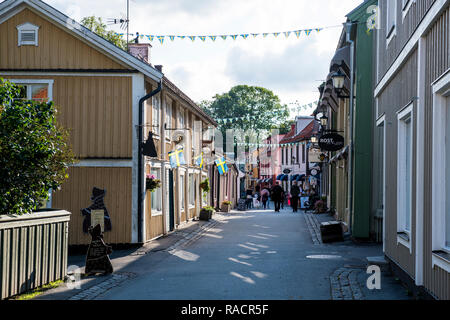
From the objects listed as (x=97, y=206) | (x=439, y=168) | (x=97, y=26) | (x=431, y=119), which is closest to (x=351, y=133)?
(x=97, y=206)

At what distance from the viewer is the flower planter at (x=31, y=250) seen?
8.68 meters

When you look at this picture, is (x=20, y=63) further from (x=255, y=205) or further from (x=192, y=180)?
(x=255, y=205)

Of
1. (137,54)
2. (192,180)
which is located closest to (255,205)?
(192,180)

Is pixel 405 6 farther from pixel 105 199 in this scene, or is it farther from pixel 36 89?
pixel 36 89

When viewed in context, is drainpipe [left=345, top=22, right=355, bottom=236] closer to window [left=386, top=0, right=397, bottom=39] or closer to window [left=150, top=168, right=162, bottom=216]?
window [left=386, top=0, right=397, bottom=39]

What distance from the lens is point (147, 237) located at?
56.8ft

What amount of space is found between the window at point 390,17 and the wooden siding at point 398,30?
20cm

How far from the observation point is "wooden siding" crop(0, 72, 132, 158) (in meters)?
16.8

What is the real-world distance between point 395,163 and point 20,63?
11475mm

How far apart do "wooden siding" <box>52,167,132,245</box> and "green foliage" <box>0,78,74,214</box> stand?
658 centimetres

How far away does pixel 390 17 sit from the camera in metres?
11.3

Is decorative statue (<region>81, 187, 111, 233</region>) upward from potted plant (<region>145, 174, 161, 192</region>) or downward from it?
downward

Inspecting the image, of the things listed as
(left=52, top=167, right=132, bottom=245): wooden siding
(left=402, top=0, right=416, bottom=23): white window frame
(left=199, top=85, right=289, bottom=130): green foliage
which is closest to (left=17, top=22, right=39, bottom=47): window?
(left=52, top=167, right=132, bottom=245): wooden siding

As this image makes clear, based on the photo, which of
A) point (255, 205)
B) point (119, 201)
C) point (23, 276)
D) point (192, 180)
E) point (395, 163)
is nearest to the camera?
point (23, 276)
